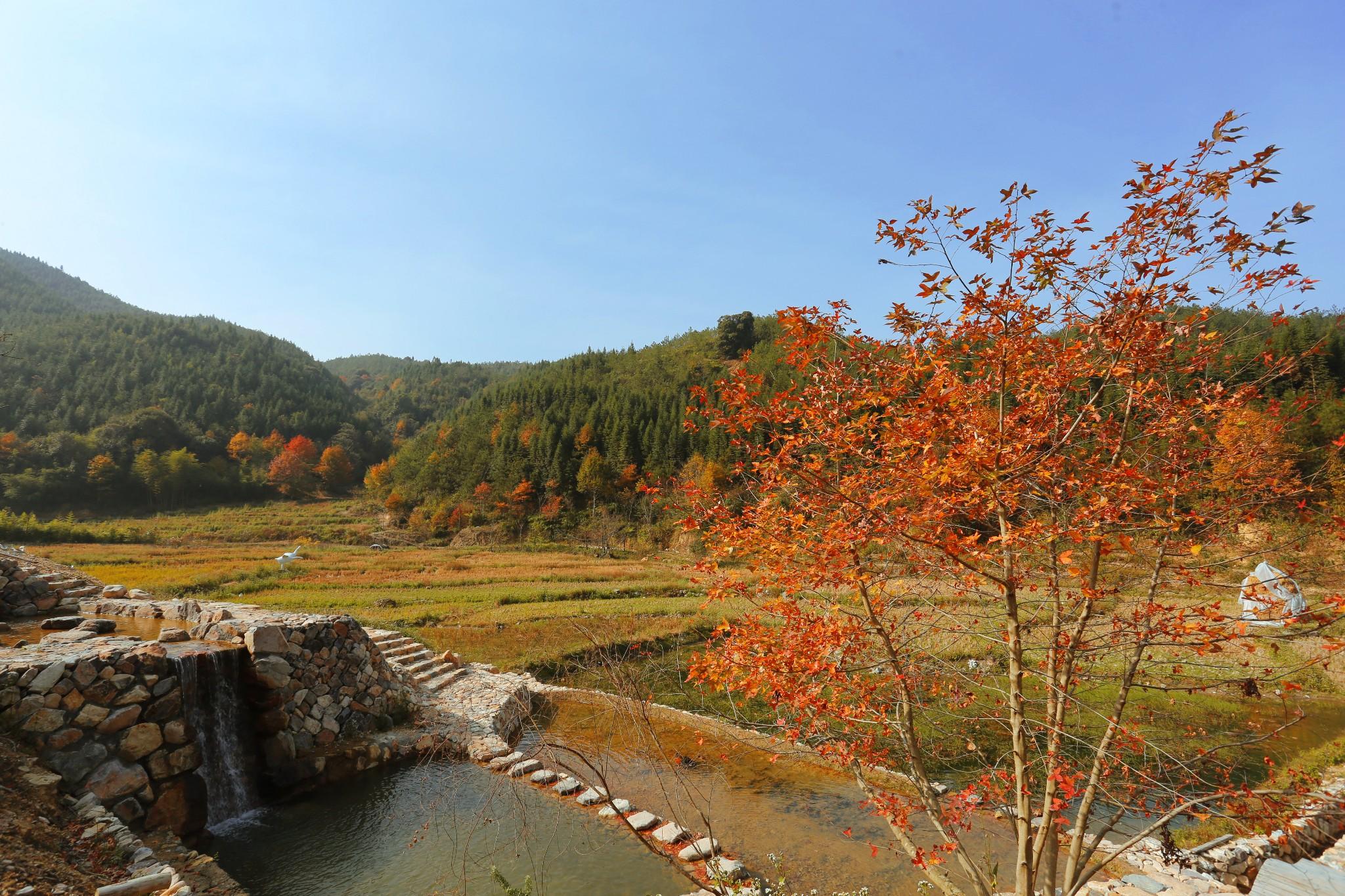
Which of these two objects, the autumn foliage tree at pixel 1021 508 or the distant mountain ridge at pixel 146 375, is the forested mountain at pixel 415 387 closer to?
the distant mountain ridge at pixel 146 375

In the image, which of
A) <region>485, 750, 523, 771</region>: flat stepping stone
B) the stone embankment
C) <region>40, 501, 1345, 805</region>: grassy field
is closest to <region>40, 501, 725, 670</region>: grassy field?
<region>40, 501, 1345, 805</region>: grassy field

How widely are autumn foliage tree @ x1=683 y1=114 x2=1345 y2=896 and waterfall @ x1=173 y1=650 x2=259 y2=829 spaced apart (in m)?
9.11

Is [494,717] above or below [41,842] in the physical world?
below

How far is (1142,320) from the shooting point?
13.0 ft

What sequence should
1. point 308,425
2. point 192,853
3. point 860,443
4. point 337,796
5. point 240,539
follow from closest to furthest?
point 860,443 → point 192,853 → point 337,796 → point 240,539 → point 308,425

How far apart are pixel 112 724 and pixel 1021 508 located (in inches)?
464

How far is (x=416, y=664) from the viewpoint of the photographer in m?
Answer: 16.1

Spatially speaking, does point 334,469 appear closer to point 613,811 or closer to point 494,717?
point 494,717

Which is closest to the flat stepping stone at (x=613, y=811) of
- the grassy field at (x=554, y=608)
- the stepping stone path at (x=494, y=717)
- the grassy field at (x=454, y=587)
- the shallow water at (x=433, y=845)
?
the stepping stone path at (x=494, y=717)

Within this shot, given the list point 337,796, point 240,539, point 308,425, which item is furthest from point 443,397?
point 337,796

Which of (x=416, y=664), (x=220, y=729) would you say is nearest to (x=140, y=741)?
(x=220, y=729)

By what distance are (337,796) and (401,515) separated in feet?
226

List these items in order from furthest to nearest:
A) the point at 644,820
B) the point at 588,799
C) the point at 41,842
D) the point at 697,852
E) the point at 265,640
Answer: the point at 265,640 → the point at 588,799 → the point at 644,820 → the point at 697,852 → the point at 41,842

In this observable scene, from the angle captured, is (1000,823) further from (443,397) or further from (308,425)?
(443,397)
